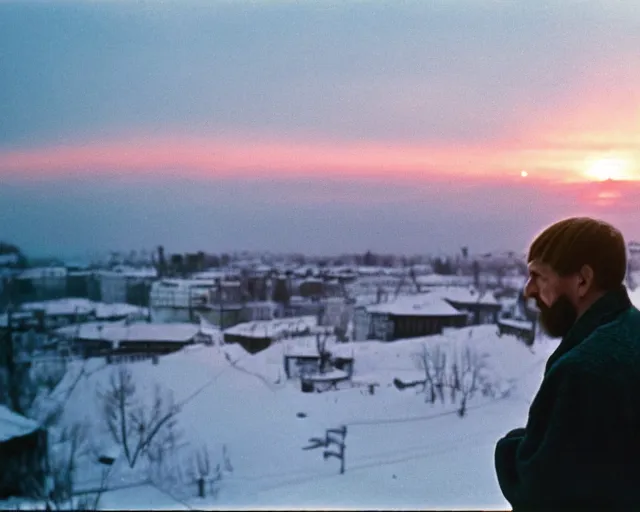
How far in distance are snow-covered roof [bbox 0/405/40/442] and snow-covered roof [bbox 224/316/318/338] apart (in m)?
0.83

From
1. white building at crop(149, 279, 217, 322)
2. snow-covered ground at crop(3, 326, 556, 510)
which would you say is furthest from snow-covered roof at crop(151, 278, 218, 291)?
snow-covered ground at crop(3, 326, 556, 510)

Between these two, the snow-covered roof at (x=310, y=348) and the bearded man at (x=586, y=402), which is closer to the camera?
the bearded man at (x=586, y=402)

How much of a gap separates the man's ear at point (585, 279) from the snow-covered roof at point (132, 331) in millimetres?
1933

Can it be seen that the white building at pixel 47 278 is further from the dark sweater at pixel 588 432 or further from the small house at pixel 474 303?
the dark sweater at pixel 588 432

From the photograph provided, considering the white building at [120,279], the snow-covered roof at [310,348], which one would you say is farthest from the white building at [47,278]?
the snow-covered roof at [310,348]

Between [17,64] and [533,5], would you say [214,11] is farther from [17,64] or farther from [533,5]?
[533,5]

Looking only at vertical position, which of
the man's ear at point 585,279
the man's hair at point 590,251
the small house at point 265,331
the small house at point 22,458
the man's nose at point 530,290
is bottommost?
the small house at point 22,458

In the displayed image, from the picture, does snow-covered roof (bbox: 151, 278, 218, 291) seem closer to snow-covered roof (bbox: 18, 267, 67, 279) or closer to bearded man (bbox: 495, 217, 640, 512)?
snow-covered roof (bbox: 18, 267, 67, 279)

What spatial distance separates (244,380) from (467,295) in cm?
90

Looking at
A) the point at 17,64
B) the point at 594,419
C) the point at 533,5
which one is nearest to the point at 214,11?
the point at 17,64

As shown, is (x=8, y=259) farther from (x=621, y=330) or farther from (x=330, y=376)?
(x=621, y=330)

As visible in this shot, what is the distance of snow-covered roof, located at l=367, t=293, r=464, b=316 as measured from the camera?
264cm

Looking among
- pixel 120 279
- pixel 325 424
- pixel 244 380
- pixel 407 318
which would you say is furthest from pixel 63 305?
pixel 407 318

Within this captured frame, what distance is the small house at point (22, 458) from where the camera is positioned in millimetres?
2584
